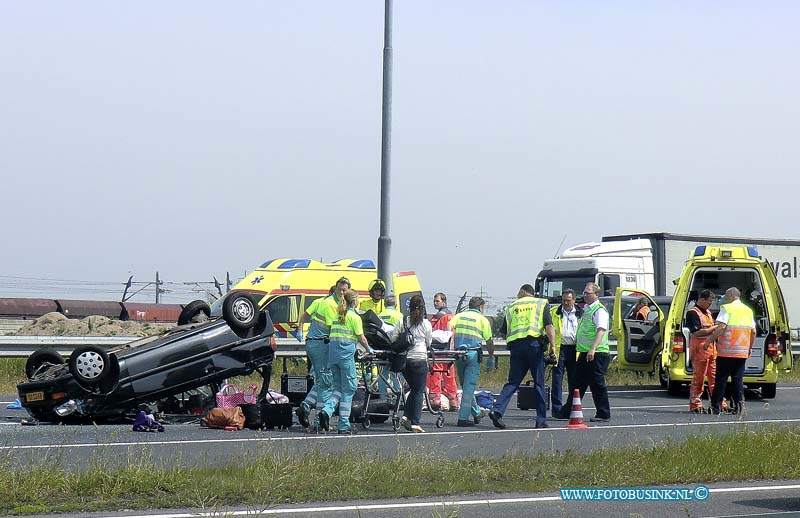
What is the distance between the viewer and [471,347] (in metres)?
15.0

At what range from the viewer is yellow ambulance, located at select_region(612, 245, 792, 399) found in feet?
60.8

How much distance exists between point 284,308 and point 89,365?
1043cm

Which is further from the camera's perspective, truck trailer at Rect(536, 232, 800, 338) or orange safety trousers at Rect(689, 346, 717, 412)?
truck trailer at Rect(536, 232, 800, 338)

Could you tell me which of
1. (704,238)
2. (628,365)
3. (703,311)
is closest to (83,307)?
(704,238)

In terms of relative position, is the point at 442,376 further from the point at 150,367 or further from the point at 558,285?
the point at 558,285

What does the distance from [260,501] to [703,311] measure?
32.6ft

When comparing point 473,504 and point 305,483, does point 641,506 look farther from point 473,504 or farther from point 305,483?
point 305,483

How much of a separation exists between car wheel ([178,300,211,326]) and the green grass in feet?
18.5

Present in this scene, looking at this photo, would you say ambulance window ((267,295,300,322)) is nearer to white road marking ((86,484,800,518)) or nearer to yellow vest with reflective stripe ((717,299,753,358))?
yellow vest with reflective stripe ((717,299,753,358))

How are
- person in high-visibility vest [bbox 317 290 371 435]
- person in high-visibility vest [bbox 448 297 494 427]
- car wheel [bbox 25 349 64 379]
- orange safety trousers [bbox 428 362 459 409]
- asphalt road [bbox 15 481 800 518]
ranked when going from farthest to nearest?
orange safety trousers [bbox 428 362 459 409]
car wheel [bbox 25 349 64 379]
person in high-visibility vest [bbox 448 297 494 427]
person in high-visibility vest [bbox 317 290 371 435]
asphalt road [bbox 15 481 800 518]

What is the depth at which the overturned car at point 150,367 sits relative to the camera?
13.7 metres

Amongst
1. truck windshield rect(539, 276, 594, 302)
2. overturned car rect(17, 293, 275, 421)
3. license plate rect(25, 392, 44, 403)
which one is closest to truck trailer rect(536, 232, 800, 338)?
truck windshield rect(539, 276, 594, 302)

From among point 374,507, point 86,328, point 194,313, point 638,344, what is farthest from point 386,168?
point 86,328

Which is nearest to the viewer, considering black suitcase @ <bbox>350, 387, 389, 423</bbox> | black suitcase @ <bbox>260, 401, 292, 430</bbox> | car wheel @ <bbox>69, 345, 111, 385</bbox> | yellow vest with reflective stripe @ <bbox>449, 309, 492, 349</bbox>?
car wheel @ <bbox>69, 345, 111, 385</bbox>
